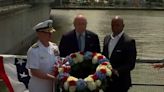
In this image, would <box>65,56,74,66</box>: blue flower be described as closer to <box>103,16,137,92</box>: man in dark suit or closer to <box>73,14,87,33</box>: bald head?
<box>73,14,87,33</box>: bald head

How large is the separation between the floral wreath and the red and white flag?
0.82 metres

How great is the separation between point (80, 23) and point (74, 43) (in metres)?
0.36

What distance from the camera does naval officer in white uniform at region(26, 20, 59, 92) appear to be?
6.25 meters

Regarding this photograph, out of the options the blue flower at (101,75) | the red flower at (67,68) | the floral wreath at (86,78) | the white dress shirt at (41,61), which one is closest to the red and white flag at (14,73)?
the white dress shirt at (41,61)

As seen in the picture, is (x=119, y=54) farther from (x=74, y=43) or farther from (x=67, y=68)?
(x=67, y=68)

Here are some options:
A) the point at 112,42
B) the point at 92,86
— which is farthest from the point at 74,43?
the point at 92,86

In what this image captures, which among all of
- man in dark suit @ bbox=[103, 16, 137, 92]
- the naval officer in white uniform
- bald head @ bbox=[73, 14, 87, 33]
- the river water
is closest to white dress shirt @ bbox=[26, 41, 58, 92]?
the naval officer in white uniform

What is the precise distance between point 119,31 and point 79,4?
9558 centimetres

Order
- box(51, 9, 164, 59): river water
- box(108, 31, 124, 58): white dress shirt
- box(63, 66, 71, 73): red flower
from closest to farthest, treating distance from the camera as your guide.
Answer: box(63, 66, 71, 73): red flower < box(108, 31, 124, 58): white dress shirt < box(51, 9, 164, 59): river water

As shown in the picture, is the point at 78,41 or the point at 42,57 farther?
the point at 78,41

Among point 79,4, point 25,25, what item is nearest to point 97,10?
point 79,4

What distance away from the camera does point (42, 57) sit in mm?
6297

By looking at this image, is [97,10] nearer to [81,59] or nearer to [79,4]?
[79,4]

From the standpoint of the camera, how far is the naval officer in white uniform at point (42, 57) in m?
6.25
